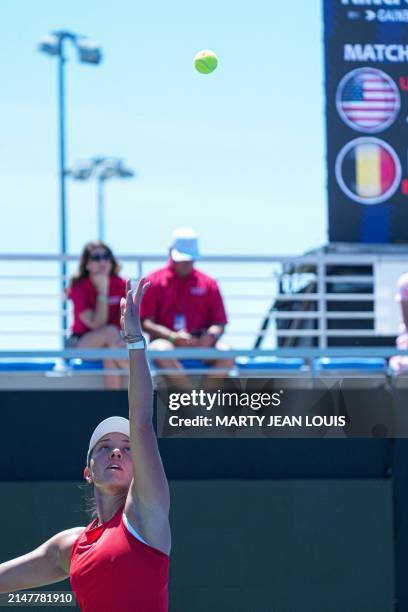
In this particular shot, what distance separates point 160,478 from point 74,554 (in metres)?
0.46

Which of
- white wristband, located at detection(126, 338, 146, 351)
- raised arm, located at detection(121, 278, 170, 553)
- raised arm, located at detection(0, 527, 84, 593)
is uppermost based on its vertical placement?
white wristband, located at detection(126, 338, 146, 351)

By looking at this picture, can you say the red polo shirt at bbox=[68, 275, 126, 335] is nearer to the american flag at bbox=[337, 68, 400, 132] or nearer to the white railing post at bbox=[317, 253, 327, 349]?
the white railing post at bbox=[317, 253, 327, 349]

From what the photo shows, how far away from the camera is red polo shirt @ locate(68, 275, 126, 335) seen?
8.63 m

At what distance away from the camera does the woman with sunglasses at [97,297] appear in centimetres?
861

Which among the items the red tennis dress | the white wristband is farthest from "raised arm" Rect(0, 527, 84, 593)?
the white wristband

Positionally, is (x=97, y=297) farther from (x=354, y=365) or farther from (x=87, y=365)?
(x=354, y=365)

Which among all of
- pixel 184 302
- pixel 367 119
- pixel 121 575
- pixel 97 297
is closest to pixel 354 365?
pixel 184 302

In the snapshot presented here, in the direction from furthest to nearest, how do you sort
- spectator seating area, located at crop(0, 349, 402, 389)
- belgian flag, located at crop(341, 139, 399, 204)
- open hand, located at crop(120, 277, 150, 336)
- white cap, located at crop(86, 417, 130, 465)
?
belgian flag, located at crop(341, 139, 399, 204) < spectator seating area, located at crop(0, 349, 402, 389) < white cap, located at crop(86, 417, 130, 465) < open hand, located at crop(120, 277, 150, 336)

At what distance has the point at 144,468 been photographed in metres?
3.88

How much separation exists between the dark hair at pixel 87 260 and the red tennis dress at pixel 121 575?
188 inches

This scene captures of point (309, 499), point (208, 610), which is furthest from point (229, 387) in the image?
point (208, 610)

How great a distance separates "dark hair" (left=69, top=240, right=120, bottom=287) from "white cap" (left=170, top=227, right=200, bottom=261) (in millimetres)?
416

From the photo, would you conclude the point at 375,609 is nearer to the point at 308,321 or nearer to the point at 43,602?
the point at 43,602

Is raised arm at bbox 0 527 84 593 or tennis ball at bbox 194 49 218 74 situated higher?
tennis ball at bbox 194 49 218 74
